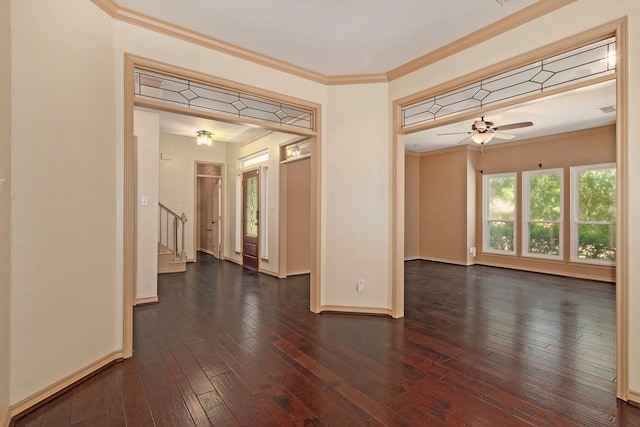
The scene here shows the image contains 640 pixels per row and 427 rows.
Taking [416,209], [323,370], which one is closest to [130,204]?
[323,370]

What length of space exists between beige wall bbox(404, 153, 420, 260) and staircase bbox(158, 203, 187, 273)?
5553mm

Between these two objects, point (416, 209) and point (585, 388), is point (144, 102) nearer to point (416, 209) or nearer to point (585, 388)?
point (585, 388)

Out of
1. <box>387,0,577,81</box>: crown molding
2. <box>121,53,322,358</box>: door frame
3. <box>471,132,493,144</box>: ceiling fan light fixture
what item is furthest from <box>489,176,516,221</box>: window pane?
<box>121,53,322,358</box>: door frame

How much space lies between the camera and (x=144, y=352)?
9.25ft

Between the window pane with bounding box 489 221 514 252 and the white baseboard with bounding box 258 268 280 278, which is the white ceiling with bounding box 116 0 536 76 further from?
the window pane with bounding box 489 221 514 252

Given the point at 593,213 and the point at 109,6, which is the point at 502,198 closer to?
the point at 593,213

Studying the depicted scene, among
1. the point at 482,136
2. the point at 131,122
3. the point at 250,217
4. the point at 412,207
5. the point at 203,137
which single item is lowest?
the point at 250,217

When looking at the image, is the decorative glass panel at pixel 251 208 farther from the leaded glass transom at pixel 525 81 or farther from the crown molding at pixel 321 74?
the leaded glass transom at pixel 525 81

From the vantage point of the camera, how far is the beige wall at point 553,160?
5.94m

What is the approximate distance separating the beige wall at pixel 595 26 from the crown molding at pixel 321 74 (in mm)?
59

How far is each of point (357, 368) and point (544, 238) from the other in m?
6.17

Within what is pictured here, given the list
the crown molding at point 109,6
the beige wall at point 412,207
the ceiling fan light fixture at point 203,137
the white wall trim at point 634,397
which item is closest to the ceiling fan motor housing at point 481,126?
the beige wall at point 412,207

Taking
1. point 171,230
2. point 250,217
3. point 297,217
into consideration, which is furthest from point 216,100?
point 171,230

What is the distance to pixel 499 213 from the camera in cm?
754
